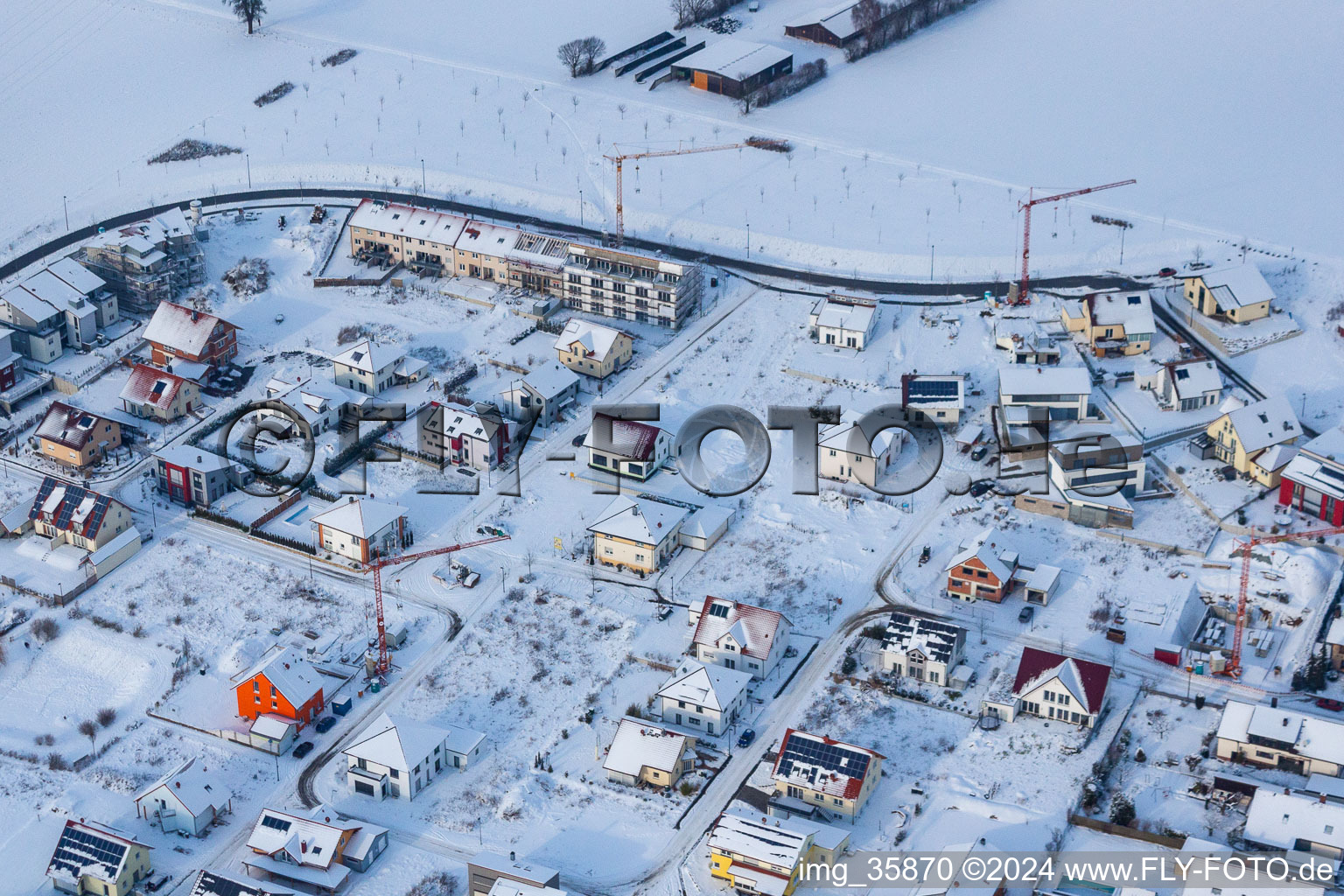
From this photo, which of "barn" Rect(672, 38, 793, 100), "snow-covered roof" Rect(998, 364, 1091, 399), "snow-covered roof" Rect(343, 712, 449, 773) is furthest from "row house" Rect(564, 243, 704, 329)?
"snow-covered roof" Rect(343, 712, 449, 773)

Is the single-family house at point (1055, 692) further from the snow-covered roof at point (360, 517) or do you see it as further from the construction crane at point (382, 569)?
the snow-covered roof at point (360, 517)

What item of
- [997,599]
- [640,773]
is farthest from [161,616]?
[997,599]

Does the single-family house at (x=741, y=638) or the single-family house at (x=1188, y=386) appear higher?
the single-family house at (x=1188, y=386)

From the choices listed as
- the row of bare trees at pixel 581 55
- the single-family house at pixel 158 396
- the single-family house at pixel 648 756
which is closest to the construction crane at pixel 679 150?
the row of bare trees at pixel 581 55

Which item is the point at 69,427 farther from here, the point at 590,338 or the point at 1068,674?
the point at 1068,674

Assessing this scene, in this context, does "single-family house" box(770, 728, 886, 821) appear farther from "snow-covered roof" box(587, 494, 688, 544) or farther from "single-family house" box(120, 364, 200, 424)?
"single-family house" box(120, 364, 200, 424)

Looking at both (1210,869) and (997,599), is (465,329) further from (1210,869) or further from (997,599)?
(1210,869)
